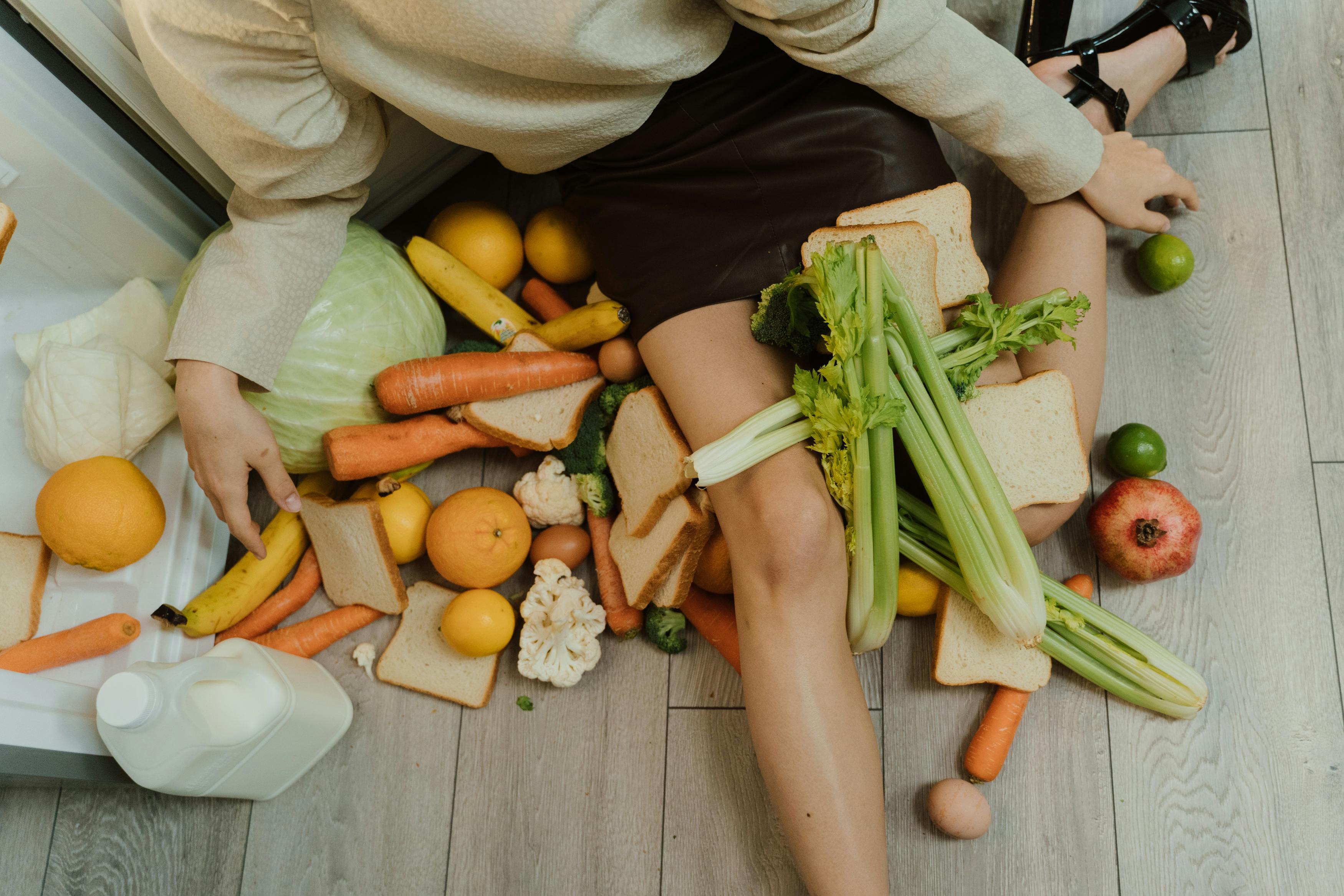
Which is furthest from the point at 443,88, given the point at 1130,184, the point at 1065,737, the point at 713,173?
the point at 1065,737

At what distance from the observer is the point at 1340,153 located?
134 cm

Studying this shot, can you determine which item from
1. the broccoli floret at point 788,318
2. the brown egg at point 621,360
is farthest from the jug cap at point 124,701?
the broccoli floret at point 788,318

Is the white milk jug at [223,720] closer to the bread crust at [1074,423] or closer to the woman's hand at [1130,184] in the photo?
the bread crust at [1074,423]

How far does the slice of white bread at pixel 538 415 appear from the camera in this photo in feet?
4.13

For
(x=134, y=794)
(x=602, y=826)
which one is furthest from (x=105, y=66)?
(x=602, y=826)

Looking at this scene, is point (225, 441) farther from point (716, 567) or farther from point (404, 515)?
point (716, 567)

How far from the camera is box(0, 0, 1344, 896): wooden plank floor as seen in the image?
1.14 metres

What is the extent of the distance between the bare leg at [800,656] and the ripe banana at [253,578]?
2.20 feet

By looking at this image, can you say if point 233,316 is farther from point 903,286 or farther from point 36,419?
point 903,286

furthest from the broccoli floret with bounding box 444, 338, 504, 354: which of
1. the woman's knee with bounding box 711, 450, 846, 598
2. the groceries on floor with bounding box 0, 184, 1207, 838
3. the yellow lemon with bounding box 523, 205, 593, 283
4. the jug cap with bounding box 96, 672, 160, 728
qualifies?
the jug cap with bounding box 96, 672, 160, 728

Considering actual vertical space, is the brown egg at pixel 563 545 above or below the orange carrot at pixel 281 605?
below

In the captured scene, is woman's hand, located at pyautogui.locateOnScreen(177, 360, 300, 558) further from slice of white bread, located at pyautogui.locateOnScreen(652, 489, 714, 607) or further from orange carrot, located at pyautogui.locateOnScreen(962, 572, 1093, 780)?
orange carrot, located at pyautogui.locateOnScreen(962, 572, 1093, 780)

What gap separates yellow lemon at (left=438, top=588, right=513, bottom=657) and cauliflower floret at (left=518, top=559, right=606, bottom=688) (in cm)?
3

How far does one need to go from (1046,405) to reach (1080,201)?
0.29 meters
